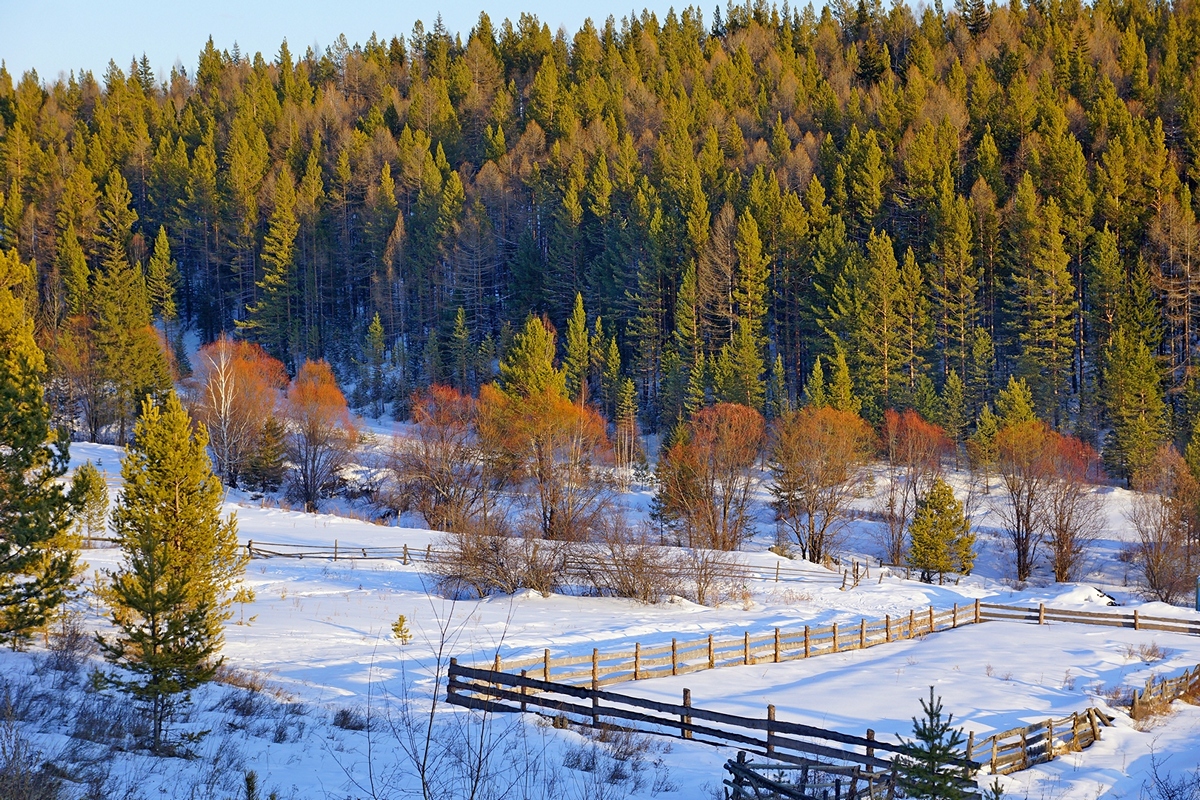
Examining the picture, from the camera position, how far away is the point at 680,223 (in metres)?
75.5

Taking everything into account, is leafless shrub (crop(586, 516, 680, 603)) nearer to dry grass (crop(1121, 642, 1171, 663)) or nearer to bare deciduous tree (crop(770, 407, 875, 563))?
dry grass (crop(1121, 642, 1171, 663))

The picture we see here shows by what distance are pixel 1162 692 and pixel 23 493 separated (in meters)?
24.8

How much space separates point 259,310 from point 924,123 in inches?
2334

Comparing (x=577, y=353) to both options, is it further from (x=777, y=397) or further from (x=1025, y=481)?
(x=1025, y=481)

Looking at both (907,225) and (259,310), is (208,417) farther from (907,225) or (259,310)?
(907,225)

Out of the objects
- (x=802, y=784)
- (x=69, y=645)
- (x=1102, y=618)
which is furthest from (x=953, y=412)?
(x=69, y=645)

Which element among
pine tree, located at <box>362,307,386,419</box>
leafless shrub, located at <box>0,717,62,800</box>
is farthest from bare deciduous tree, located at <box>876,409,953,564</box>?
leafless shrub, located at <box>0,717,62,800</box>

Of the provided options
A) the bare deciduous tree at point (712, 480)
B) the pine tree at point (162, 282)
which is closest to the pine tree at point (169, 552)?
the bare deciduous tree at point (712, 480)

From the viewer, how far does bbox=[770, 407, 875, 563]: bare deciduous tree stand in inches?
1870

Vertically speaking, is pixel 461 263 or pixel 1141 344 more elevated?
pixel 461 263

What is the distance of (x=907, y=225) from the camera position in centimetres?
7656

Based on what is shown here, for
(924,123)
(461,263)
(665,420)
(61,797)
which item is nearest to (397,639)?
(61,797)

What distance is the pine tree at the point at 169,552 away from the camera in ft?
43.4

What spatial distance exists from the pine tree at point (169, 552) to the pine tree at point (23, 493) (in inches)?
49.0
